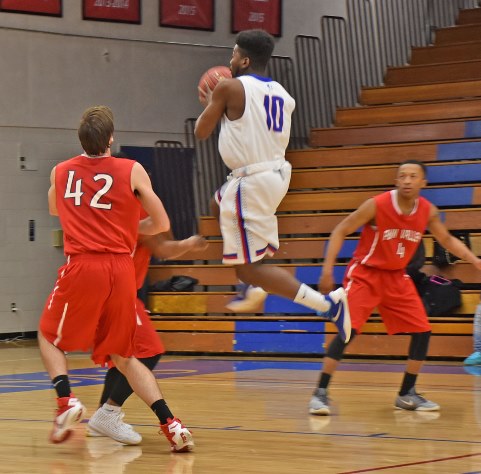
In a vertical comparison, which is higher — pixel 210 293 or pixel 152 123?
pixel 152 123

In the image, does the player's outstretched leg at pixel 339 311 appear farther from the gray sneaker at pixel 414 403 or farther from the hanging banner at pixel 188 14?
the hanging banner at pixel 188 14

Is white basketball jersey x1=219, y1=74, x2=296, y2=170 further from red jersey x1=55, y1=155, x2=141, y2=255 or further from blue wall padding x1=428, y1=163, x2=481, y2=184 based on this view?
blue wall padding x1=428, y1=163, x2=481, y2=184

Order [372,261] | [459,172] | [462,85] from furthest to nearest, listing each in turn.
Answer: [462,85]
[459,172]
[372,261]

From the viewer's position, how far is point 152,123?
44.4ft

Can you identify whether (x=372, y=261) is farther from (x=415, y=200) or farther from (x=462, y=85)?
(x=462, y=85)

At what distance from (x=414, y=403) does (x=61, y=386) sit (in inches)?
100

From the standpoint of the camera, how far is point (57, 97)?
42.5 ft

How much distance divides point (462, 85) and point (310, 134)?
1.96m

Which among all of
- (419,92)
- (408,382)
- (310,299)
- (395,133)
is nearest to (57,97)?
(395,133)

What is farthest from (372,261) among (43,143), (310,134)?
(43,143)

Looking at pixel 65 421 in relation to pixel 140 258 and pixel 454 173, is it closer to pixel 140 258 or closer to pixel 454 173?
pixel 140 258

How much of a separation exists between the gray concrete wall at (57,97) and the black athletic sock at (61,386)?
8525 mm

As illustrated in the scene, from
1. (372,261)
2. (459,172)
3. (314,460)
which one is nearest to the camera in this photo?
(314,460)

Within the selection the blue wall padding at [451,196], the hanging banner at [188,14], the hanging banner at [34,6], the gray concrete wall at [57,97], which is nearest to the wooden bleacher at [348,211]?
the blue wall padding at [451,196]
